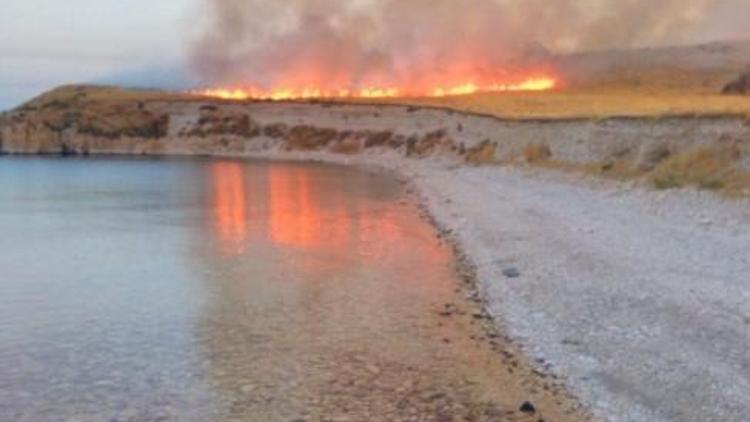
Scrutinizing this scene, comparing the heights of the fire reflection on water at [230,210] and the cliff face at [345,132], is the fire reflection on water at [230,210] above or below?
below

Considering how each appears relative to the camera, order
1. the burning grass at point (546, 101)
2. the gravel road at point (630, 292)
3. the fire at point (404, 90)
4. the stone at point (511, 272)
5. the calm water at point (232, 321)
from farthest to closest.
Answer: the fire at point (404, 90) < the burning grass at point (546, 101) < the stone at point (511, 272) < the calm water at point (232, 321) < the gravel road at point (630, 292)

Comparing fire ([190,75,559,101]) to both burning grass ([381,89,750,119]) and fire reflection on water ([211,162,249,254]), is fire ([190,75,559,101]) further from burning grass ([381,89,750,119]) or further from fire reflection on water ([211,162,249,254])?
fire reflection on water ([211,162,249,254])

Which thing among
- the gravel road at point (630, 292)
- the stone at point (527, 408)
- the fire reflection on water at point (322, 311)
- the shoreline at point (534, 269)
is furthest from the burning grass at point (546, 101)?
the stone at point (527, 408)

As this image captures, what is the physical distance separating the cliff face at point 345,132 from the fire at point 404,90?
10762 millimetres

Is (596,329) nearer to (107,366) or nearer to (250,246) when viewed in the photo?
(107,366)

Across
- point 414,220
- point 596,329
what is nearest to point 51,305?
point 596,329

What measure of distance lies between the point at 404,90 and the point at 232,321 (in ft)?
462

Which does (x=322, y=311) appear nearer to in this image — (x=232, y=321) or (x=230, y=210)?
(x=232, y=321)

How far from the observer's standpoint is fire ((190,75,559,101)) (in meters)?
152

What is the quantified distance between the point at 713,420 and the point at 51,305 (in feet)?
55.4

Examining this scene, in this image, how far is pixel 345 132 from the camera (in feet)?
414

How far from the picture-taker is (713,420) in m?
13.4

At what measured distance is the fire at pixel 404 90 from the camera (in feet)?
497

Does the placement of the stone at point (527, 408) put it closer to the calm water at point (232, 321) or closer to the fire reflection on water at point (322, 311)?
the calm water at point (232, 321)
